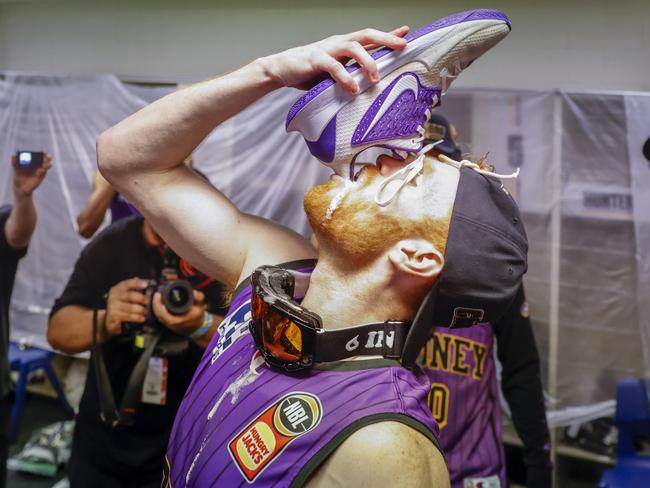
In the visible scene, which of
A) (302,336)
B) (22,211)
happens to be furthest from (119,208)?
(302,336)

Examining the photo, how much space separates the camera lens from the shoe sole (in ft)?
3.58

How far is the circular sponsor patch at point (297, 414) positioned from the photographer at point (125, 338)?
1055 mm

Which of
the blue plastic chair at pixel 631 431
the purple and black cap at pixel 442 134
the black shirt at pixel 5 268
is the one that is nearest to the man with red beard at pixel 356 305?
the purple and black cap at pixel 442 134

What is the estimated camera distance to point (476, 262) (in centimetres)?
88

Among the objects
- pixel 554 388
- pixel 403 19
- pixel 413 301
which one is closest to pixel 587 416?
pixel 554 388

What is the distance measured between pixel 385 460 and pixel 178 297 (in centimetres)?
122

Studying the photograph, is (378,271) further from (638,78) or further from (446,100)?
(638,78)

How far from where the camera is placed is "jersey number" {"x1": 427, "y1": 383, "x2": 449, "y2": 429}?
1665 millimetres

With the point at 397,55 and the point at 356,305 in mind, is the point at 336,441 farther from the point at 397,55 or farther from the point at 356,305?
the point at 397,55

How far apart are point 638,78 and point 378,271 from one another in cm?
248

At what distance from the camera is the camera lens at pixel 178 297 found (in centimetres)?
186

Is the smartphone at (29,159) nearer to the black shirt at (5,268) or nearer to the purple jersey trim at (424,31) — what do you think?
the black shirt at (5,268)

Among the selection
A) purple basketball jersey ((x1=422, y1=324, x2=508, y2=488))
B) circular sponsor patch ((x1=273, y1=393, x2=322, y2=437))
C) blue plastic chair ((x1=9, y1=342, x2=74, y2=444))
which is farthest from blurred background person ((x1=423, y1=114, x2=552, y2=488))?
blue plastic chair ((x1=9, y1=342, x2=74, y2=444))

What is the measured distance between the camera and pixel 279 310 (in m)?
0.87
